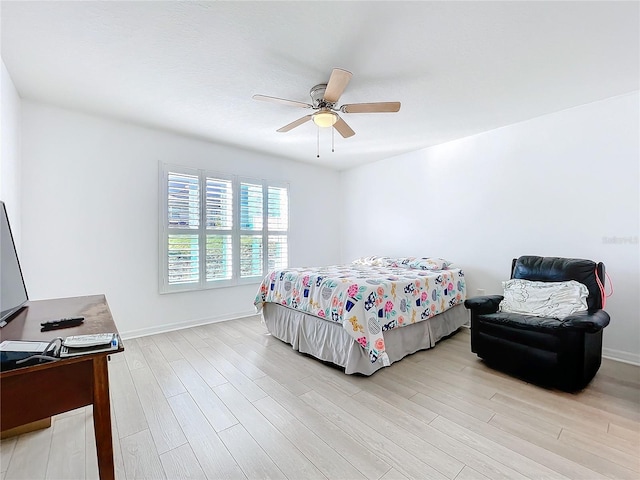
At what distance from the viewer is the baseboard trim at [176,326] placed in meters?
3.53

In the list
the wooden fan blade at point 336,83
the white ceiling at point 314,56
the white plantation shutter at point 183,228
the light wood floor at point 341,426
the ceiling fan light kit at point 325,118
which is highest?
the white ceiling at point 314,56

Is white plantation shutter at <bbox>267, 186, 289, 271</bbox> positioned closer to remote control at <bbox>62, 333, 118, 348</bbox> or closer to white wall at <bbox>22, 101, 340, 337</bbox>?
white wall at <bbox>22, 101, 340, 337</bbox>

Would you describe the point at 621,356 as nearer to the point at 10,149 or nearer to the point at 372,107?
the point at 372,107

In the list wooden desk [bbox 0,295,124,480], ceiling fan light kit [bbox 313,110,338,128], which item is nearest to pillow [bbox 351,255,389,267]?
ceiling fan light kit [bbox 313,110,338,128]

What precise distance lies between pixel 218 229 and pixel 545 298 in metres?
3.91

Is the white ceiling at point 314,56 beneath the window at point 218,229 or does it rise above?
above

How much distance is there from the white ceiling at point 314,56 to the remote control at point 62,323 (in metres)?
1.81

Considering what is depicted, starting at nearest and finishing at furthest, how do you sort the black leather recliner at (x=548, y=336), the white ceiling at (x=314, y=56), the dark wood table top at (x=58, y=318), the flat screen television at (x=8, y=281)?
the dark wood table top at (x=58, y=318), the flat screen television at (x=8, y=281), the white ceiling at (x=314, y=56), the black leather recliner at (x=548, y=336)

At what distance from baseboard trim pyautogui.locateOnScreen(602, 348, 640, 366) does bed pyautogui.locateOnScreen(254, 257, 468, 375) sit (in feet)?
4.48

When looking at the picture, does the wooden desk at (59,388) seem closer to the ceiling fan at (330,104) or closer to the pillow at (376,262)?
the ceiling fan at (330,104)

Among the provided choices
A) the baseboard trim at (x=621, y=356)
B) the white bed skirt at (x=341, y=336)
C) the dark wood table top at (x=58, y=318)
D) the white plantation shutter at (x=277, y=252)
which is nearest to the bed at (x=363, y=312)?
the white bed skirt at (x=341, y=336)

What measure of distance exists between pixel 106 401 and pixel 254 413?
1.07 meters

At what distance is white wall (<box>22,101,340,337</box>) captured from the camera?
3021 mm

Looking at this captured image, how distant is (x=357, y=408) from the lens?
2.07 meters
